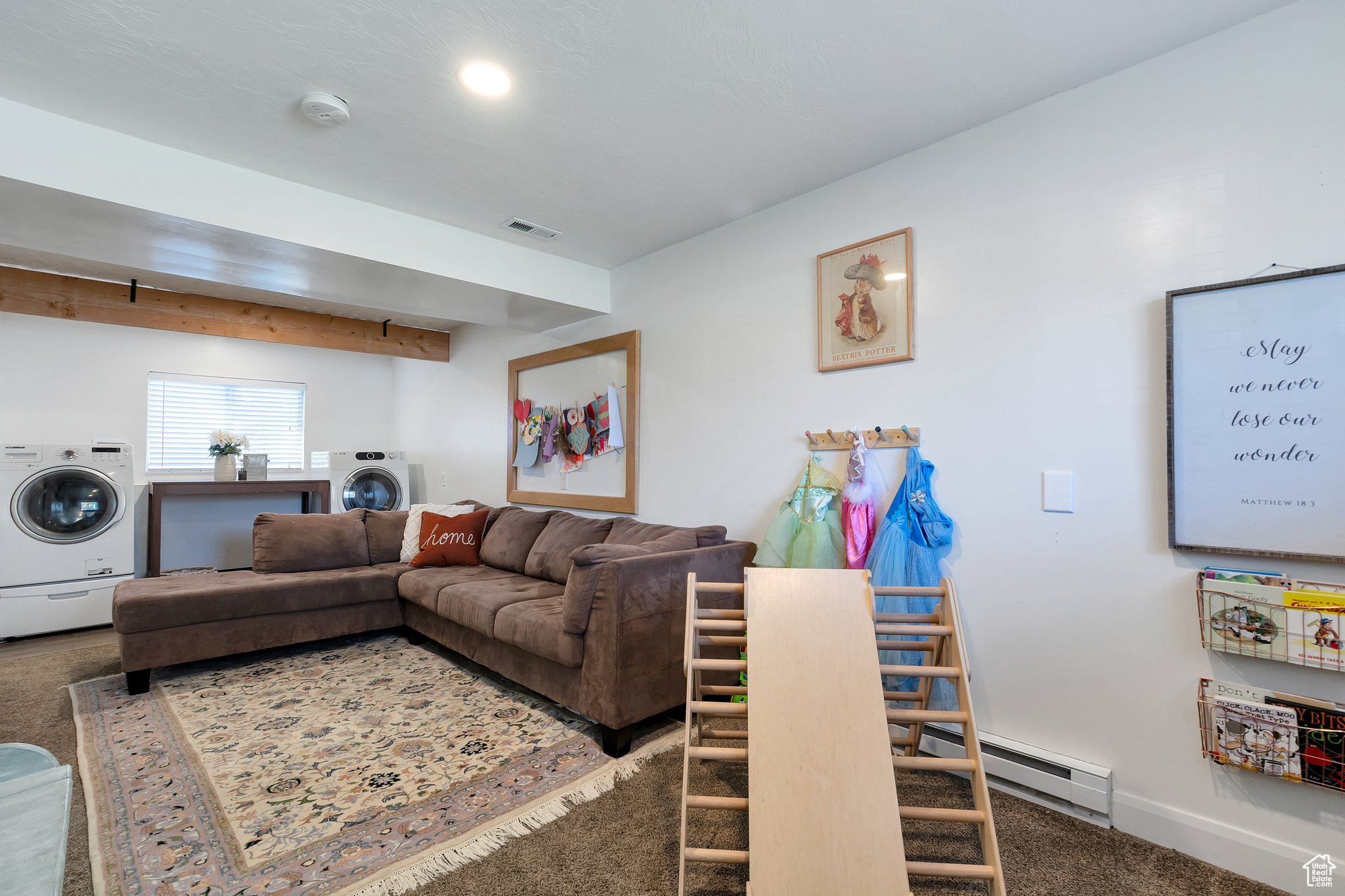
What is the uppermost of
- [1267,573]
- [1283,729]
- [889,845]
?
[1267,573]

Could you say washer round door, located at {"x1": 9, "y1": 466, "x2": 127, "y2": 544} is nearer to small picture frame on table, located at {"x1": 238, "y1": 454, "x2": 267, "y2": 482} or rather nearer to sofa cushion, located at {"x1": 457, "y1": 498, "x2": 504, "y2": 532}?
small picture frame on table, located at {"x1": 238, "y1": 454, "x2": 267, "y2": 482}

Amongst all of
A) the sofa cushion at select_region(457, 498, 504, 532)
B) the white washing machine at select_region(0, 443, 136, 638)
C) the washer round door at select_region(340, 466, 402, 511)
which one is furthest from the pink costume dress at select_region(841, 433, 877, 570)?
the white washing machine at select_region(0, 443, 136, 638)

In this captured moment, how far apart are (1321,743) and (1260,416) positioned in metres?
0.88

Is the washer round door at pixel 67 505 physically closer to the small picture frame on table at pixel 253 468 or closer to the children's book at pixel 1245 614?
the small picture frame on table at pixel 253 468

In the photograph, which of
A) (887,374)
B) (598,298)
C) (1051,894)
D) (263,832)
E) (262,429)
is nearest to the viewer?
(1051,894)

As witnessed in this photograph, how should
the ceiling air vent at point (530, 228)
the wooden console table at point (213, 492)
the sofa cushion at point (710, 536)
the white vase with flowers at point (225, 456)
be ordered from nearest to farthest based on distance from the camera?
the sofa cushion at point (710, 536), the ceiling air vent at point (530, 228), the wooden console table at point (213, 492), the white vase with flowers at point (225, 456)

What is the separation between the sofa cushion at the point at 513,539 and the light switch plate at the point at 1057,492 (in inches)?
112

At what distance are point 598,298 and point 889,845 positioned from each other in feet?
11.0

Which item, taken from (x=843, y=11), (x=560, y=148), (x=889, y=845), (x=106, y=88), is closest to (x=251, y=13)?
(x=106, y=88)

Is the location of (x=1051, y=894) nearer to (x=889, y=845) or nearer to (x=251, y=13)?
(x=889, y=845)

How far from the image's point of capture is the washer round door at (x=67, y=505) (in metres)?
4.03

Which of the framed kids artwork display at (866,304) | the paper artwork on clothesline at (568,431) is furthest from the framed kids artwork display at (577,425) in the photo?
the framed kids artwork display at (866,304)

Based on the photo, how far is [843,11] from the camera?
1773 mm

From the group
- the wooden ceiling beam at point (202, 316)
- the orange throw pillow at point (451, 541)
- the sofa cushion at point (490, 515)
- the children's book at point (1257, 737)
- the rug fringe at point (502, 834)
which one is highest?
Answer: the wooden ceiling beam at point (202, 316)
